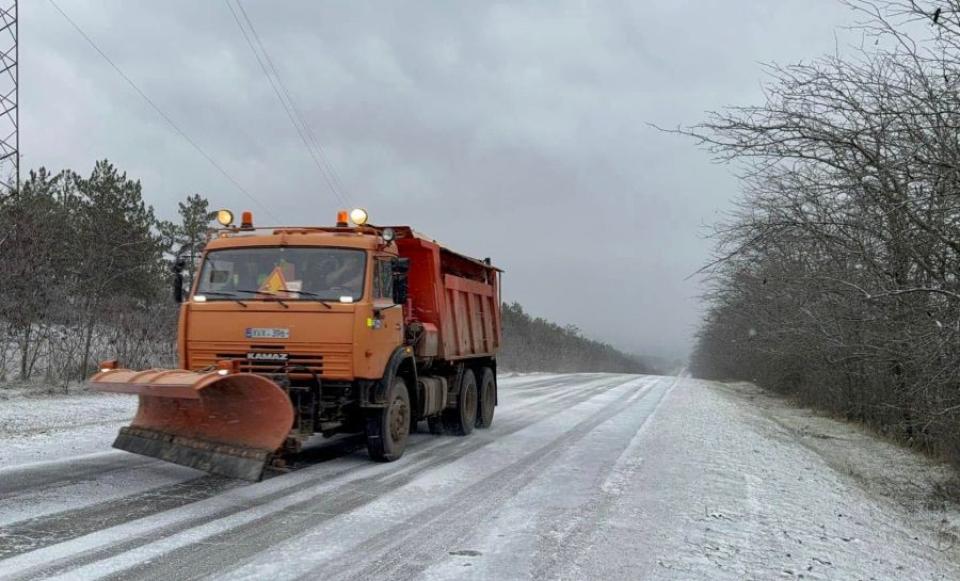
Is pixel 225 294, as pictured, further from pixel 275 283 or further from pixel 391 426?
pixel 391 426

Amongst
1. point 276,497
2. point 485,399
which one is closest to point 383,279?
point 276,497

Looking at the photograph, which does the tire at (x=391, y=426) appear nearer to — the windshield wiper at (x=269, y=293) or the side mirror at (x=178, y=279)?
the windshield wiper at (x=269, y=293)

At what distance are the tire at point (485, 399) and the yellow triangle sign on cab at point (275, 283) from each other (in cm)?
526

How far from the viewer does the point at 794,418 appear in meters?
20.5

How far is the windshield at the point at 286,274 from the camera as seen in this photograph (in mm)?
7926

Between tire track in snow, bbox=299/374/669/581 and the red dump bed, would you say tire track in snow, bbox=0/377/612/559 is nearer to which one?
tire track in snow, bbox=299/374/669/581

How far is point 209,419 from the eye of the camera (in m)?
7.06

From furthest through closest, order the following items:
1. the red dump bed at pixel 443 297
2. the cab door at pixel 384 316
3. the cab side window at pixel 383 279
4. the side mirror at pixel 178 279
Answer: the red dump bed at pixel 443 297
the side mirror at pixel 178 279
the cab side window at pixel 383 279
the cab door at pixel 384 316

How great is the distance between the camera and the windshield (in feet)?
26.0

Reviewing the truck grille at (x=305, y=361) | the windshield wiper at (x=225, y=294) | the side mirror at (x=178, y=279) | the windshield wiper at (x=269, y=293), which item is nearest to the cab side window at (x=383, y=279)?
the truck grille at (x=305, y=361)

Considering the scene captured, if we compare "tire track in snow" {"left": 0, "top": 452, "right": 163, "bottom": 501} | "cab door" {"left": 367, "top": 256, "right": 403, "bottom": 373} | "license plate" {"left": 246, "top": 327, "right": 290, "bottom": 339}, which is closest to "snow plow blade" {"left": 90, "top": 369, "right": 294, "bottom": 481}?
"tire track in snow" {"left": 0, "top": 452, "right": 163, "bottom": 501}

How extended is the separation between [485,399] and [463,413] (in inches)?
51.2

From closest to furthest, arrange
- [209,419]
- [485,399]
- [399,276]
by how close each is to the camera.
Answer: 1. [209,419]
2. [399,276]
3. [485,399]

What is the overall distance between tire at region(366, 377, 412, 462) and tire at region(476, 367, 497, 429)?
367cm
